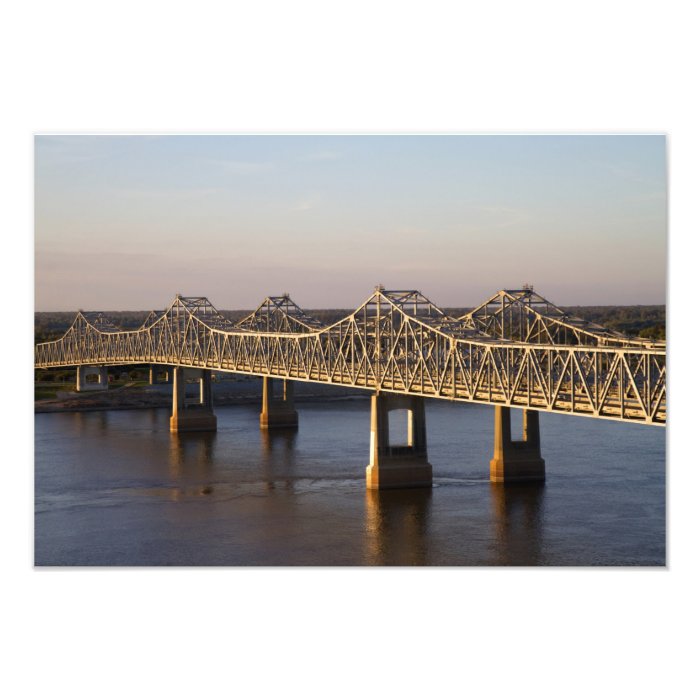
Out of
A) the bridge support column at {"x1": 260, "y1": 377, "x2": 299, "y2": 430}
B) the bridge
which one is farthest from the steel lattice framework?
the bridge support column at {"x1": 260, "y1": 377, "x2": 299, "y2": 430}

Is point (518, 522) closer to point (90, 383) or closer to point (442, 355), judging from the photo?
point (442, 355)

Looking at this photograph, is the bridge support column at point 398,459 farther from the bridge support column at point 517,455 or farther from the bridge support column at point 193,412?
the bridge support column at point 193,412

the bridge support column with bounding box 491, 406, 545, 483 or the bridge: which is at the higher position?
the bridge

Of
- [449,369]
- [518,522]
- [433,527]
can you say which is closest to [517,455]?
[449,369]

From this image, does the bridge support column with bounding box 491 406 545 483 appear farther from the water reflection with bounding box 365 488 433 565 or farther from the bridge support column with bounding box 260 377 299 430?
the bridge support column with bounding box 260 377 299 430
